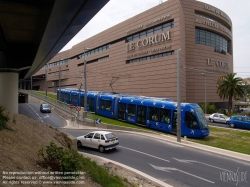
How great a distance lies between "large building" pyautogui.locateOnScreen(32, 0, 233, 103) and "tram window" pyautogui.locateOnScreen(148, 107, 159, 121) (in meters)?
20.5

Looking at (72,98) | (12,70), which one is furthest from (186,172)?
(72,98)

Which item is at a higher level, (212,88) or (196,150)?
(212,88)

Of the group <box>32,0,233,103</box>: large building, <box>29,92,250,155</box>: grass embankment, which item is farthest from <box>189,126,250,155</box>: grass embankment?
<box>32,0,233,103</box>: large building

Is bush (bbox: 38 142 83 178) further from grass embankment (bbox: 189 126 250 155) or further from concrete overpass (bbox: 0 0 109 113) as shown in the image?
grass embankment (bbox: 189 126 250 155)

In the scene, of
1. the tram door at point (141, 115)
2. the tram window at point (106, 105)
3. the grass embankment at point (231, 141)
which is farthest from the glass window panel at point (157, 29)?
the grass embankment at point (231, 141)

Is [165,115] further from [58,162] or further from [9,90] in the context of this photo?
[58,162]

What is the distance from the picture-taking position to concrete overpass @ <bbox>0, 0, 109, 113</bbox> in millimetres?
6318

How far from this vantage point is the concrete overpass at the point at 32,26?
6318 millimetres

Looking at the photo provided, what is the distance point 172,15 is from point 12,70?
34839 millimetres

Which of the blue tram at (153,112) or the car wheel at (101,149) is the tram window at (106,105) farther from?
the car wheel at (101,149)

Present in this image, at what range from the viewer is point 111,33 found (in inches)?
2440

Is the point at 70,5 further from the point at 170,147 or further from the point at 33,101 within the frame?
the point at 33,101

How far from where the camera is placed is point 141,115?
78.6 feet

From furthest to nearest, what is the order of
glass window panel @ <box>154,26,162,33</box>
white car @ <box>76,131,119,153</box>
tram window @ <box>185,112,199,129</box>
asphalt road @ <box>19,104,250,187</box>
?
1. glass window panel @ <box>154,26,162,33</box>
2. tram window @ <box>185,112,199,129</box>
3. white car @ <box>76,131,119,153</box>
4. asphalt road @ <box>19,104,250,187</box>
